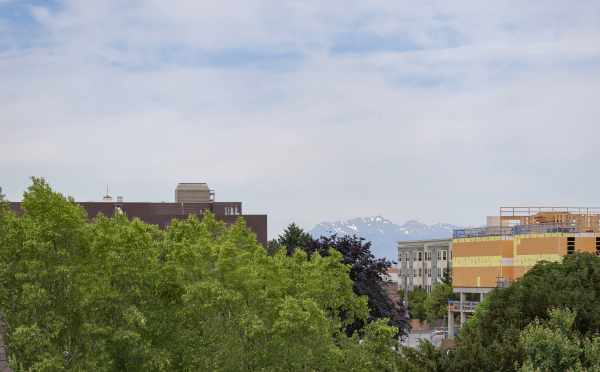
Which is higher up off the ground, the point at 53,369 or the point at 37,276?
the point at 37,276

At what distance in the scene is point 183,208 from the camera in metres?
118

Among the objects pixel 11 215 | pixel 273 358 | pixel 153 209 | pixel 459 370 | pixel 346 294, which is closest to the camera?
pixel 11 215

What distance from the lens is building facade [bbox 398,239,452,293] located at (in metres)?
172

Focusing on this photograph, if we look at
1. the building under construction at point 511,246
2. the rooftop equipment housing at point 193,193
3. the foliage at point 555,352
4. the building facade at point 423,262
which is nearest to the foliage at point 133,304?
the foliage at point 555,352

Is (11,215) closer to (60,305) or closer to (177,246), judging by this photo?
(60,305)

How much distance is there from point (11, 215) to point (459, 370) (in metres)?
19.1

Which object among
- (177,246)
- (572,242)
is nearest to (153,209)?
(572,242)

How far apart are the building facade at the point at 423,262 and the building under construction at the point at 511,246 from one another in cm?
6850

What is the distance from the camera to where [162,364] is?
36.4 metres

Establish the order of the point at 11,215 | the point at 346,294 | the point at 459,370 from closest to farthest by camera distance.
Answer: the point at 11,215, the point at 459,370, the point at 346,294

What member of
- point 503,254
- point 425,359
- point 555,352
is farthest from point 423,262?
point 555,352

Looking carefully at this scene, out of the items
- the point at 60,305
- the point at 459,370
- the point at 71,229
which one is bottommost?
the point at 459,370

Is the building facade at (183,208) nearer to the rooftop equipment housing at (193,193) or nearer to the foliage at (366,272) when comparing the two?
the rooftop equipment housing at (193,193)

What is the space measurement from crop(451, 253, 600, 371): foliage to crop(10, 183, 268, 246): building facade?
63.9 m
